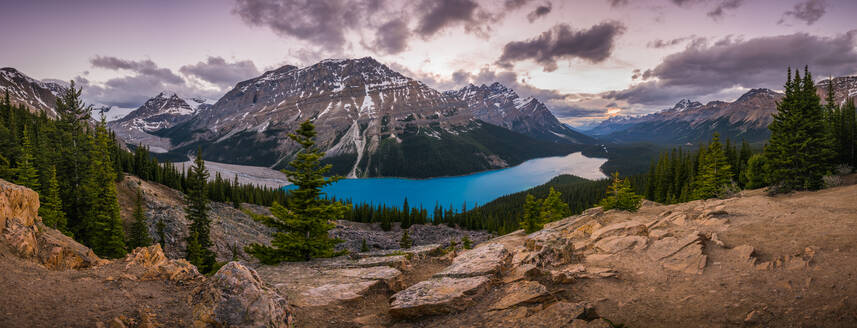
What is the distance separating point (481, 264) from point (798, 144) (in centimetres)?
3000

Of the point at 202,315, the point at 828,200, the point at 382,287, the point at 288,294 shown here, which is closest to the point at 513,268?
the point at 382,287

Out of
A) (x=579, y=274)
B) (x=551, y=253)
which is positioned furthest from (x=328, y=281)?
(x=551, y=253)

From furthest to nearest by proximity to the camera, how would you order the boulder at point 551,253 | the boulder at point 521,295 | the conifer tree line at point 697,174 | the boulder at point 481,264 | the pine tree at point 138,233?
1. the conifer tree line at point 697,174
2. the pine tree at point 138,233
3. the boulder at point 551,253
4. the boulder at point 481,264
5. the boulder at point 521,295

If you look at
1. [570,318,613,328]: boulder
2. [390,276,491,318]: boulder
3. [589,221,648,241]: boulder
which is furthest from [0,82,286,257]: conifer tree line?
[589,221,648,241]: boulder

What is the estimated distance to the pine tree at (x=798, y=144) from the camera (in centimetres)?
2359

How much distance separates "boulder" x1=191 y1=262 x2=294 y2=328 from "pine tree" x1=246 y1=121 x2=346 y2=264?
7.55 metres

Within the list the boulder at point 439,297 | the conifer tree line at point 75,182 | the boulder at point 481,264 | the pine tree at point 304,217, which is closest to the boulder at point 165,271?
the pine tree at point 304,217

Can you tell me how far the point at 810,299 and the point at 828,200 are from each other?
46.8 feet

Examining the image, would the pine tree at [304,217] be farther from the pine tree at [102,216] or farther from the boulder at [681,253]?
the pine tree at [102,216]

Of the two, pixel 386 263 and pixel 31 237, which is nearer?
pixel 31 237

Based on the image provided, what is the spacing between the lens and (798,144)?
80.0 feet

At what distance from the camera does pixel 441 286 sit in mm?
9758

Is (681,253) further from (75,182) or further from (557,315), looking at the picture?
(75,182)

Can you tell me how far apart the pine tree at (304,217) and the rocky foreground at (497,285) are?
69.1 inches
